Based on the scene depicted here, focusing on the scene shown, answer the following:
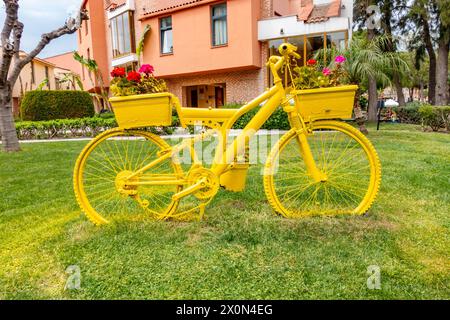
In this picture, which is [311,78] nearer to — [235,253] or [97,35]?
[235,253]

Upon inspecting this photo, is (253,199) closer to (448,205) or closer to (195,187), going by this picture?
(195,187)

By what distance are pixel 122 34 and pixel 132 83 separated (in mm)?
20706

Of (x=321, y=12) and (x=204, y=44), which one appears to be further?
(x=204, y=44)

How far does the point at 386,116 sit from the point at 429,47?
21.7ft

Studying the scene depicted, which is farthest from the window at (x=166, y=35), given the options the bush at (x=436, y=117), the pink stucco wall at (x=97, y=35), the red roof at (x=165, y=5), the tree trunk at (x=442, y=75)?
the tree trunk at (x=442, y=75)

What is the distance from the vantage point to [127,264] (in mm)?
2674

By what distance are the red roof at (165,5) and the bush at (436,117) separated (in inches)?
429

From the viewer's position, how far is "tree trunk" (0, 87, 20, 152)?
8.85 metres

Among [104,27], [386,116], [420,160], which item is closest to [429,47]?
[386,116]

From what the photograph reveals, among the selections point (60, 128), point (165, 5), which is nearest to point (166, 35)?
point (165, 5)

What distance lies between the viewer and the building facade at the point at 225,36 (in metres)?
15.9

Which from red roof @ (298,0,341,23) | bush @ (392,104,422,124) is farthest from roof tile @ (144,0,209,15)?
bush @ (392,104,422,124)

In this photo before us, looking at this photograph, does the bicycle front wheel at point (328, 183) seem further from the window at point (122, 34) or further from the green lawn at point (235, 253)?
the window at point (122, 34)

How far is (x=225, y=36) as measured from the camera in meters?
16.8
